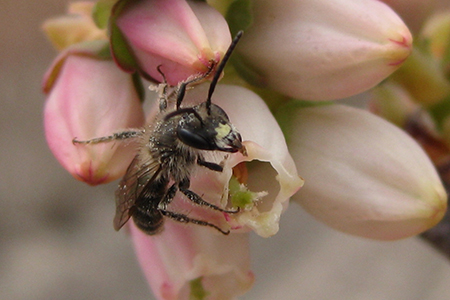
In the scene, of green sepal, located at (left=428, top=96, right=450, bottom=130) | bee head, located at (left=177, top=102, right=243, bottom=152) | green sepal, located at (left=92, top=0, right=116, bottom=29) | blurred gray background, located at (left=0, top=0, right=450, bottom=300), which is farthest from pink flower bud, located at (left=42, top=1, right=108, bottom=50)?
blurred gray background, located at (left=0, top=0, right=450, bottom=300)

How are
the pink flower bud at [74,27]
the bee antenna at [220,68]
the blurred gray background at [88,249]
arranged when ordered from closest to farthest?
the bee antenna at [220,68], the pink flower bud at [74,27], the blurred gray background at [88,249]

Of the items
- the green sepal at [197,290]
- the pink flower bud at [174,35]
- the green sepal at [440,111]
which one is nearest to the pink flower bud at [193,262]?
the green sepal at [197,290]

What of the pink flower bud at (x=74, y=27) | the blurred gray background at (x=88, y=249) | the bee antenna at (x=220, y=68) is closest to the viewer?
the bee antenna at (x=220, y=68)

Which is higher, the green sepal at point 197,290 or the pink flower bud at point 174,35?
the pink flower bud at point 174,35

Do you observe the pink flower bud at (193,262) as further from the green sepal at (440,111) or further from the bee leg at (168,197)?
the green sepal at (440,111)

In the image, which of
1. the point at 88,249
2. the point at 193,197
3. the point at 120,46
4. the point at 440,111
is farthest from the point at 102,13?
the point at 88,249

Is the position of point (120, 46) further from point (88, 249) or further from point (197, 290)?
point (88, 249)

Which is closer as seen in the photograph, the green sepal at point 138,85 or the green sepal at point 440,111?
the green sepal at point 138,85

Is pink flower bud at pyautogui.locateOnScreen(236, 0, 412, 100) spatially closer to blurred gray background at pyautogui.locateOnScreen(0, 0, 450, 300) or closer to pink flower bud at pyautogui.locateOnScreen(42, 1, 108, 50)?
pink flower bud at pyautogui.locateOnScreen(42, 1, 108, 50)
